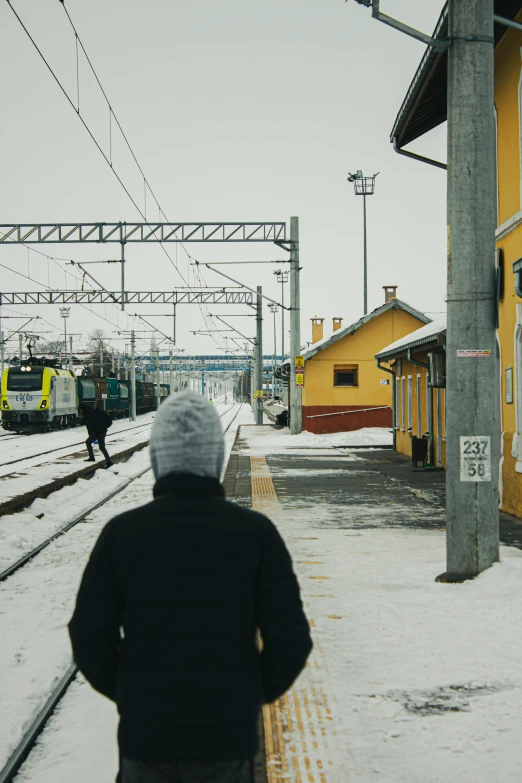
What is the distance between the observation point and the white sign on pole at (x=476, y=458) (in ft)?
25.5

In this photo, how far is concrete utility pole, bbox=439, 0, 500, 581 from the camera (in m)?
7.81

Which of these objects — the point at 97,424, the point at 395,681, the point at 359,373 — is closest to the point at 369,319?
the point at 359,373

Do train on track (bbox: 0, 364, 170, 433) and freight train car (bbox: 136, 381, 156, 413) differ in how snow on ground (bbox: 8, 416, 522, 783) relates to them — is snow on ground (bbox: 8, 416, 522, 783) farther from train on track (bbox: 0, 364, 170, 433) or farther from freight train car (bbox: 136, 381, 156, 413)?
freight train car (bbox: 136, 381, 156, 413)

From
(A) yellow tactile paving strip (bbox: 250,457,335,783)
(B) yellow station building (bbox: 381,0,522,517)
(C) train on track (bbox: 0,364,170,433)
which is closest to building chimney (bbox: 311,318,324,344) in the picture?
(C) train on track (bbox: 0,364,170,433)

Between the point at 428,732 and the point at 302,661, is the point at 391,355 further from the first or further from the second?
the point at 302,661

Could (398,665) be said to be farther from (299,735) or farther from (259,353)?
(259,353)

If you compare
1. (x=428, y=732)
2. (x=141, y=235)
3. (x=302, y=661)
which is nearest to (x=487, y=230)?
(x=428, y=732)

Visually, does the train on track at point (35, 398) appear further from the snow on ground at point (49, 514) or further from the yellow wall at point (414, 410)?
the snow on ground at point (49, 514)

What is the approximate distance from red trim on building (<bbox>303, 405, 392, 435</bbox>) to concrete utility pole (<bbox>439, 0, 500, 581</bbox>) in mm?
30119

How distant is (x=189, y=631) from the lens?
2.34m

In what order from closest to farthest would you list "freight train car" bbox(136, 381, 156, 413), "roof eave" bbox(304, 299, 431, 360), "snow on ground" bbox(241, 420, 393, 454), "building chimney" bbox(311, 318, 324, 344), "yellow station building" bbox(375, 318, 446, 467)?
"yellow station building" bbox(375, 318, 446, 467) < "snow on ground" bbox(241, 420, 393, 454) < "roof eave" bbox(304, 299, 431, 360) < "building chimney" bbox(311, 318, 324, 344) < "freight train car" bbox(136, 381, 156, 413)

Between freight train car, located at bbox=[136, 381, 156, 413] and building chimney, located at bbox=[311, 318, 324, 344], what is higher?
building chimney, located at bbox=[311, 318, 324, 344]

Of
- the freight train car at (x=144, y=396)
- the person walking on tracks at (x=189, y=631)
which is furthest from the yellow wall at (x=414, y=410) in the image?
the freight train car at (x=144, y=396)

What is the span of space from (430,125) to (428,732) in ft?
44.0
